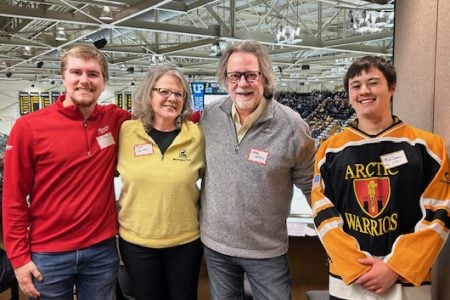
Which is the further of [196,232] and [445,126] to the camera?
[196,232]

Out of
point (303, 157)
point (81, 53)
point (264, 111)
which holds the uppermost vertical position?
point (81, 53)

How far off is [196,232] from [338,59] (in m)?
10.6

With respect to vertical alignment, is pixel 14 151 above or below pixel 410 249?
above

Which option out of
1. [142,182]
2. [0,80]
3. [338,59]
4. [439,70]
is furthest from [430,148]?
[0,80]

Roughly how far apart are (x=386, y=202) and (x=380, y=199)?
0.07ft

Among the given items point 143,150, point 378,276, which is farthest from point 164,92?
point 378,276

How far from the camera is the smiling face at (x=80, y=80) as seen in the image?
5.57ft

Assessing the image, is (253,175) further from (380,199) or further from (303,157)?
(380,199)

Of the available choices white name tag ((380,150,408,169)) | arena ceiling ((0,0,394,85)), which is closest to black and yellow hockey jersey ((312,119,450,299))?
white name tag ((380,150,408,169))

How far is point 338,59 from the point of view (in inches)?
455

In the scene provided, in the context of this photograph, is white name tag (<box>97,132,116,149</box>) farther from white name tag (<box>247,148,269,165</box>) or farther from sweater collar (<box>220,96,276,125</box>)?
white name tag (<box>247,148,269,165</box>)

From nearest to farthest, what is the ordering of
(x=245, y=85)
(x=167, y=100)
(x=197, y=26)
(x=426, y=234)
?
(x=426, y=234)
(x=245, y=85)
(x=167, y=100)
(x=197, y=26)

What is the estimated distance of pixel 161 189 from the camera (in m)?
1.72

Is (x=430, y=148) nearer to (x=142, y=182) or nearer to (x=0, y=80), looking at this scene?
(x=142, y=182)
